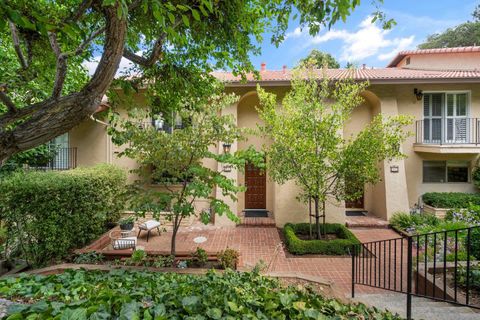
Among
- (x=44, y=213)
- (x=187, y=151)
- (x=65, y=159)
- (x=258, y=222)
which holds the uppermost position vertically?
(x=187, y=151)

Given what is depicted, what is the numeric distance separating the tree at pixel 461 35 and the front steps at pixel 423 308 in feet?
107

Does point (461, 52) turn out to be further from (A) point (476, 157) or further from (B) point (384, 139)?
(B) point (384, 139)

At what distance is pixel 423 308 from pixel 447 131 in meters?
9.58

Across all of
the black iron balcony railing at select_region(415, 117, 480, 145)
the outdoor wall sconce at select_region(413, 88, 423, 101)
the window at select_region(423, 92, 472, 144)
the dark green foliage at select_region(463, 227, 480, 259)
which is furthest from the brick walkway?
the outdoor wall sconce at select_region(413, 88, 423, 101)

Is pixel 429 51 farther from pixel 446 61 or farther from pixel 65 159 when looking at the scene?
pixel 65 159

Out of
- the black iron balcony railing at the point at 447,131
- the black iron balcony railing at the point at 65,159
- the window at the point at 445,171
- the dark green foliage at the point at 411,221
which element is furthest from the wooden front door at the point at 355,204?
the black iron balcony railing at the point at 65,159

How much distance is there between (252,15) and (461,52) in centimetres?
1408

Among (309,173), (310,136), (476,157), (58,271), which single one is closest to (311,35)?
(310,136)

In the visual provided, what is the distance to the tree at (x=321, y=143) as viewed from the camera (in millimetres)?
7637

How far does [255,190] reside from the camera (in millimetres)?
11852

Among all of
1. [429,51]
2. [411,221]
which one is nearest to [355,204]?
[411,221]

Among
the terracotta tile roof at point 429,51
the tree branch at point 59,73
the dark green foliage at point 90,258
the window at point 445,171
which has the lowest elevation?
the dark green foliage at point 90,258

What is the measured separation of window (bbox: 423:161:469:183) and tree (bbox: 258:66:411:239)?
4.69 m

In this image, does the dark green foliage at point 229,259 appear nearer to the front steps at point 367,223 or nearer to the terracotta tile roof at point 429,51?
the front steps at point 367,223
